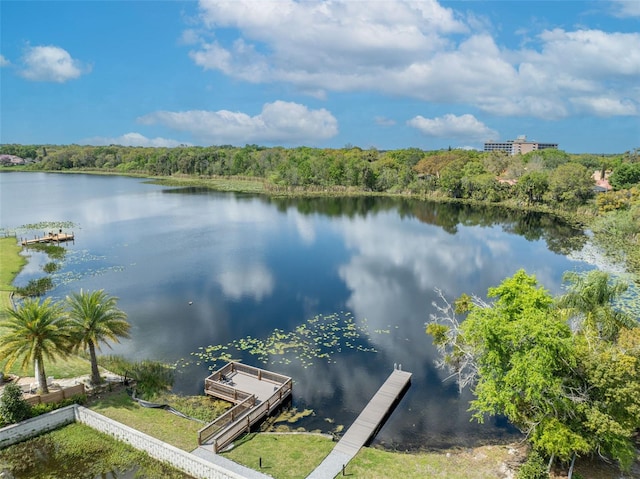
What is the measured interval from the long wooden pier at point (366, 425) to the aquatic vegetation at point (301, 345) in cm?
539

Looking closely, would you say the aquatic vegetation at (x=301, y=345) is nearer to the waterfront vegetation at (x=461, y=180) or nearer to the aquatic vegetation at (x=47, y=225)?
the waterfront vegetation at (x=461, y=180)

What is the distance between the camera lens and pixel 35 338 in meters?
24.1

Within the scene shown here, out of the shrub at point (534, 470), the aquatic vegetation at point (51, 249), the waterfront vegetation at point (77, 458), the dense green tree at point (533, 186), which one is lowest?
the waterfront vegetation at point (77, 458)

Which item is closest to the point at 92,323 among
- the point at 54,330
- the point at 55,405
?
the point at 54,330

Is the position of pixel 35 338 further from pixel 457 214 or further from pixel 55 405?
pixel 457 214

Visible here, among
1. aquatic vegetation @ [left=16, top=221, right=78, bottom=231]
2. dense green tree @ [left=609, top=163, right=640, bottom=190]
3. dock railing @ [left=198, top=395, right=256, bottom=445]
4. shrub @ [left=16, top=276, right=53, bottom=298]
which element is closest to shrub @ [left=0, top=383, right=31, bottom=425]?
dock railing @ [left=198, top=395, right=256, bottom=445]

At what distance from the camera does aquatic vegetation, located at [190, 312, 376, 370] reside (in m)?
32.4

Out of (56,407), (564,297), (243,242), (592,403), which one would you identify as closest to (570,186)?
(243,242)

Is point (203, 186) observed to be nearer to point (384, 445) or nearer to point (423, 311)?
point (423, 311)

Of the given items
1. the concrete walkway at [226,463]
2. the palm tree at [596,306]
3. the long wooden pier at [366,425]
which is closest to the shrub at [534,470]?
the long wooden pier at [366,425]

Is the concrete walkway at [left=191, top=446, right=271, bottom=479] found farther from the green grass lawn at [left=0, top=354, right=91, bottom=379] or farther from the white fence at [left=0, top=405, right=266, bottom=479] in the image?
the green grass lawn at [left=0, top=354, right=91, bottom=379]

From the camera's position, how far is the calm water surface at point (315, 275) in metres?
28.7

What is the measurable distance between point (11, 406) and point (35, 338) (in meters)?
3.51

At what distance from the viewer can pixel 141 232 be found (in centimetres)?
7519
